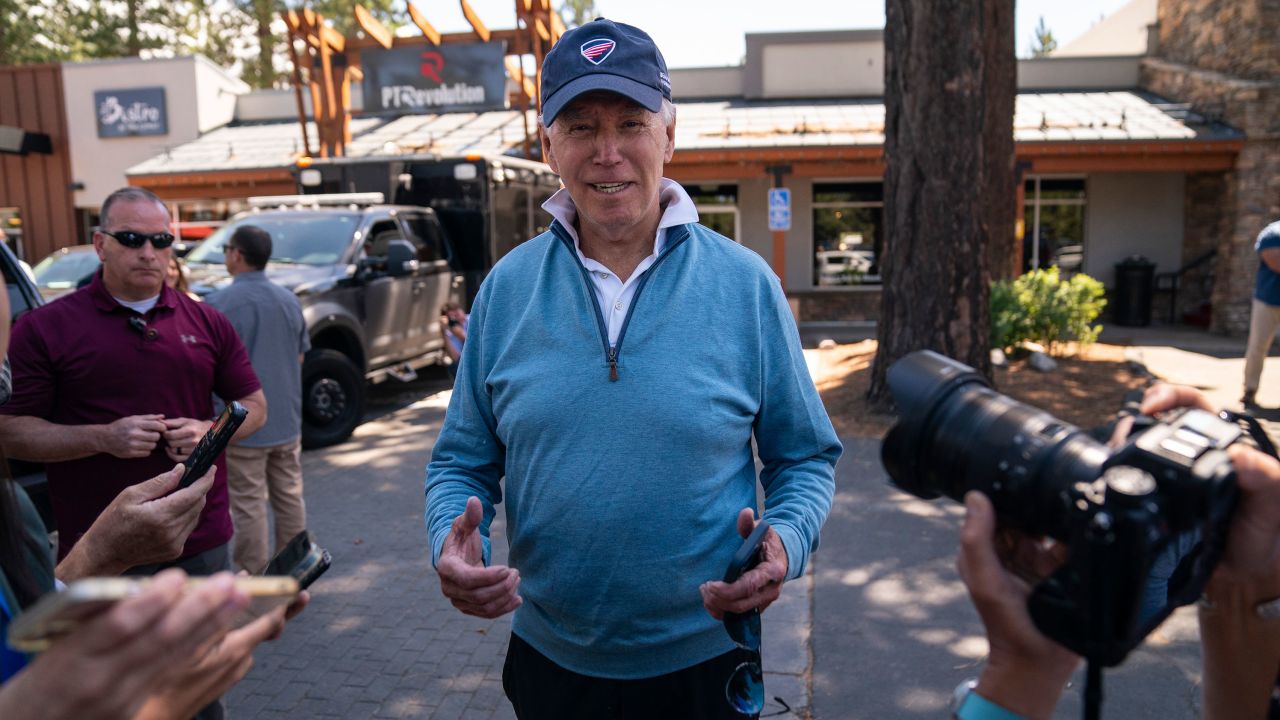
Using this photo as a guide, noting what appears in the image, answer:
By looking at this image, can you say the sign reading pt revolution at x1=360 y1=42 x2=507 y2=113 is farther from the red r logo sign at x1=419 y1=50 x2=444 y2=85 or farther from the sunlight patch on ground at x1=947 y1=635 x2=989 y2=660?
the sunlight patch on ground at x1=947 y1=635 x2=989 y2=660

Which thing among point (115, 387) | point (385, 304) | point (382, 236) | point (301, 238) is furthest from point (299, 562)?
point (382, 236)

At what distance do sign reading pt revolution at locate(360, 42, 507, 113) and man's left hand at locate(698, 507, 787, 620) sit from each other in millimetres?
15381

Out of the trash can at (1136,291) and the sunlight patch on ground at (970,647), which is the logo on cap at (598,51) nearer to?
the sunlight patch on ground at (970,647)

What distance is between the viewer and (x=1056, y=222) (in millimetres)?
17531

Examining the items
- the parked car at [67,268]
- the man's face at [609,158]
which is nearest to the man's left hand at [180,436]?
the man's face at [609,158]

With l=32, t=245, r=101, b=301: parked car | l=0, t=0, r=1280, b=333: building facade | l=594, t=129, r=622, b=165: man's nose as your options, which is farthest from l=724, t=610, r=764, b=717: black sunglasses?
l=0, t=0, r=1280, b=333: building facade

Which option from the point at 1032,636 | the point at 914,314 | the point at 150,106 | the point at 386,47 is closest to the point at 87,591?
the point at 1032,636

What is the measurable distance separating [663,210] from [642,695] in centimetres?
110

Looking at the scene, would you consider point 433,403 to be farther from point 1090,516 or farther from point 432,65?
point 1090,516

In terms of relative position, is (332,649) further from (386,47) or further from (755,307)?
(386,47)

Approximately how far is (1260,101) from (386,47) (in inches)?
567

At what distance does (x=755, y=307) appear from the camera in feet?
6.78

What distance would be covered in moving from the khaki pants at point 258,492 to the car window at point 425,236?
499 centimetres

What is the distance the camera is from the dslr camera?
1.13 meters
